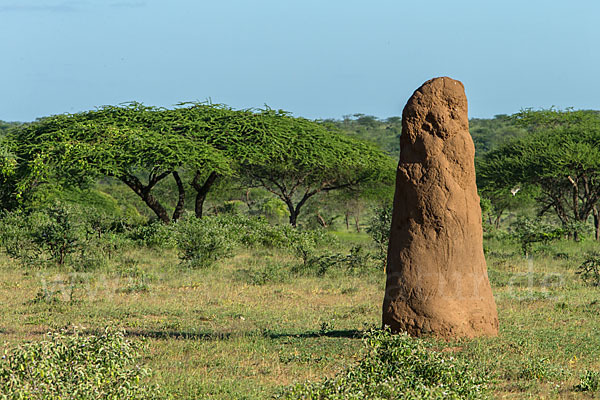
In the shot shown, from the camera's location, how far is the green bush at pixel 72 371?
4699mm

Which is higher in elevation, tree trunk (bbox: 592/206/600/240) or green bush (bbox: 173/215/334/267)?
tree trunk (bbox: 592/206/600/240)

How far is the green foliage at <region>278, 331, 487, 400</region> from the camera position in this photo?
493 centimetres

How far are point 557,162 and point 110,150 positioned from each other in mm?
14453

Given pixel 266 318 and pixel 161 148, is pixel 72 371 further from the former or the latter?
pixel 161 148

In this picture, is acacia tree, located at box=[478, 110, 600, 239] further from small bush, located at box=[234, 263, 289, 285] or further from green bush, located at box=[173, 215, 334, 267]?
small bush, located at box=[234, 263, 289, 285]

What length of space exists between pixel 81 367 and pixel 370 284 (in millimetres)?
8561

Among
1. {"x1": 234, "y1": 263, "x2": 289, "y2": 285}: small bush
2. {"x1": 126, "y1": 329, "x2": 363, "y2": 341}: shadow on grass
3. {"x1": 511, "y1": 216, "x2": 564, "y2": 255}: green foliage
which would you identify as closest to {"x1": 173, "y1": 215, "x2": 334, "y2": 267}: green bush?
{"x1": 234, "y1": 263, "x2": 289, "y2": 285}: small bush

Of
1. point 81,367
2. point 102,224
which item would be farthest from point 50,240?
point 81,367

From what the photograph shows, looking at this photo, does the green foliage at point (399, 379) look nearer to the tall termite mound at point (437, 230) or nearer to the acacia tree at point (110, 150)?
the tall termite mound at point (437, 230)

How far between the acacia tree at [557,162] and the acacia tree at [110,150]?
1106 cm

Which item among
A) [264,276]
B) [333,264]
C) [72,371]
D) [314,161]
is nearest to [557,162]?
[314,161]

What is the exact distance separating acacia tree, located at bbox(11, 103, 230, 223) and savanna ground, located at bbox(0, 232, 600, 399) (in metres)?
4.45

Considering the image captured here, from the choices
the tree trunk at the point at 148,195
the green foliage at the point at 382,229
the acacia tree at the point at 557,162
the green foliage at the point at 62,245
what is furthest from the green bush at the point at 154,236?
the acacia tree at the point at 557,162

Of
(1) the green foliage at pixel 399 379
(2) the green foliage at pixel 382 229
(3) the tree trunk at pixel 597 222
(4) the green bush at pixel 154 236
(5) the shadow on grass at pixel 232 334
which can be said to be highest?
(3) the tree trunk at pixel 597 222
